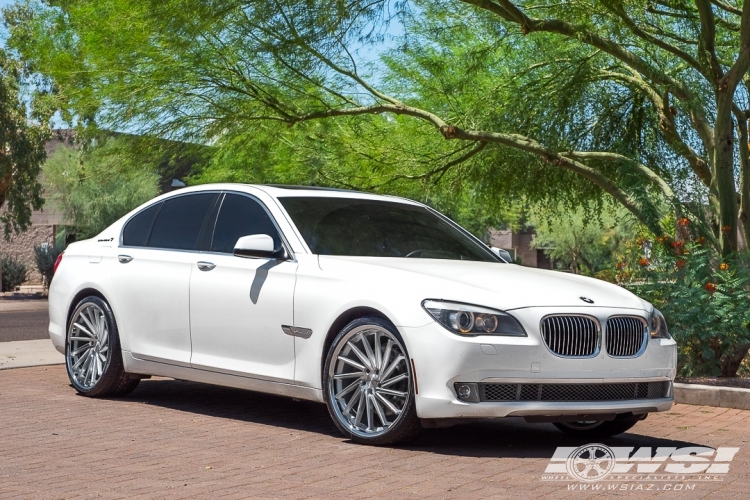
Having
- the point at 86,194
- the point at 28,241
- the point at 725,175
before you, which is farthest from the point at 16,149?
the point at 725,175

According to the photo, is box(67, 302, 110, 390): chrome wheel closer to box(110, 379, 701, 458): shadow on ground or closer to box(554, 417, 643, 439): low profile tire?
box(110, 379, 701, 458): shadow on ground

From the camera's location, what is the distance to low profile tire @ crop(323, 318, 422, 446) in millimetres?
7082

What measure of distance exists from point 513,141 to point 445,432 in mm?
8050

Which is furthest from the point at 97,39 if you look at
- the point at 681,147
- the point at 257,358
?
the point at 257,358

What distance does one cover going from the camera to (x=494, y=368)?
6820 millimetres

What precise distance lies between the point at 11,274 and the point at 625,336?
3565 cm

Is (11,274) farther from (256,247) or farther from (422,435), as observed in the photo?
(422,435)

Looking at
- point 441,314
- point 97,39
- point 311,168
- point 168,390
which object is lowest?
point 168,390

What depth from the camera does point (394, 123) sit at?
1925 centimetres

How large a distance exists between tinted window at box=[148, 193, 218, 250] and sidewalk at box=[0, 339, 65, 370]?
144 inches

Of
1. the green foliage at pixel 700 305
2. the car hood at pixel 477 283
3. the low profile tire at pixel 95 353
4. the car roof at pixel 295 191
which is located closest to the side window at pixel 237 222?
the car roof at pixel 295 191

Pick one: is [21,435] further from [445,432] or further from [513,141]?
[513,141]

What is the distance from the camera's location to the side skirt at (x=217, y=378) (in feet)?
25.4

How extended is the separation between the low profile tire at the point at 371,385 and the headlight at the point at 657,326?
1656mm
